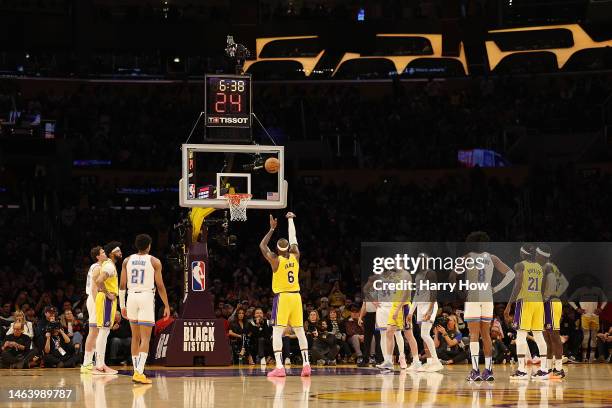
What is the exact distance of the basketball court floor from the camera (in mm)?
12445

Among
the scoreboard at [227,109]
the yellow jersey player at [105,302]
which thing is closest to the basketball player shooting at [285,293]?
the yellow jersey player at [105,302]

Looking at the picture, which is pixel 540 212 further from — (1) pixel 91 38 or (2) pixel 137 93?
(1) pixel 91 38

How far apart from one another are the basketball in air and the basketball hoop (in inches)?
24.2

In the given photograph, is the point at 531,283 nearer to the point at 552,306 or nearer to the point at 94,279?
the point at 552,306

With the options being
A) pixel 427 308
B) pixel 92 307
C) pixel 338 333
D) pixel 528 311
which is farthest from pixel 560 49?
pixel 92 307

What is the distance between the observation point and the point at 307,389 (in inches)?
577

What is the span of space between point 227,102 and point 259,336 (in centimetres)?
555

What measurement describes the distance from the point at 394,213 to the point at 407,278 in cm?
1204

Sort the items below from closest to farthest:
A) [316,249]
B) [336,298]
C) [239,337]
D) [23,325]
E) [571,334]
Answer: [23,325]
[239,337]
[571,334]
[336,298]
[316,249]

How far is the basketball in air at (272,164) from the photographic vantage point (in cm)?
1883

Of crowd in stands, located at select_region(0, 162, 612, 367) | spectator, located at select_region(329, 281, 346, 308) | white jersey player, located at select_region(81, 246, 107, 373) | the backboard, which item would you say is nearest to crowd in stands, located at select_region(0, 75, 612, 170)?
crowd in stands, located at select_region(0, 162, 612, 367)

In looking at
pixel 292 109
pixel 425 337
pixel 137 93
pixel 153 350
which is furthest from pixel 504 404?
pixel 137 93

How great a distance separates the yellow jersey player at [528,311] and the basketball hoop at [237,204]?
504 centimetres

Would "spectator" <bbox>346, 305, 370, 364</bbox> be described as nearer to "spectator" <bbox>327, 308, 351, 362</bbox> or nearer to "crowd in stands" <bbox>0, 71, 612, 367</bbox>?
"crowd in stands" <bbox>0, 71, 612, 367</bbox>
